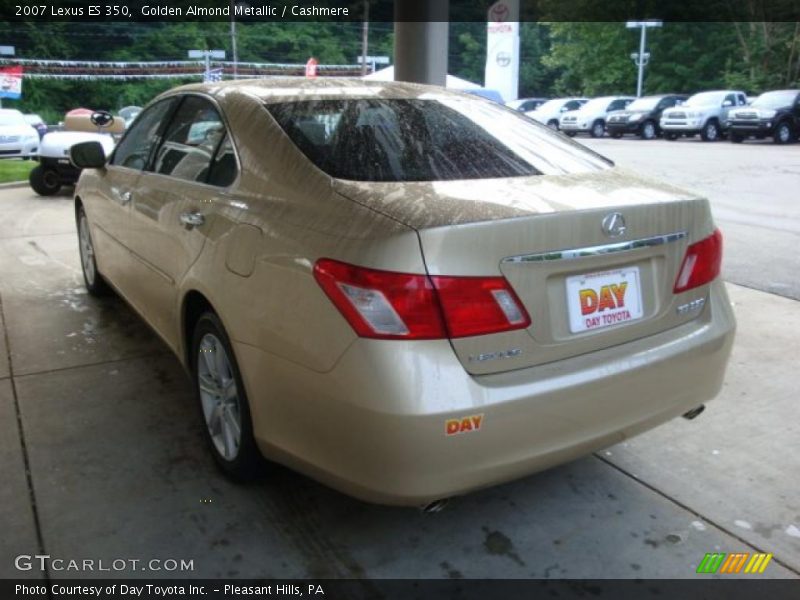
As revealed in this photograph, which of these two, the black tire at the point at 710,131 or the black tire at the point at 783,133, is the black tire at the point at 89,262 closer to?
the black tire at the point at 783,133

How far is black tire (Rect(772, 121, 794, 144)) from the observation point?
23.6 meters

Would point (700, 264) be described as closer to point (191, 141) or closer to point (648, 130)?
point (191, 141)

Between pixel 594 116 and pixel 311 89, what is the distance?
3058cm

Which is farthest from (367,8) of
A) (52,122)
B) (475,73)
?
(475,73)

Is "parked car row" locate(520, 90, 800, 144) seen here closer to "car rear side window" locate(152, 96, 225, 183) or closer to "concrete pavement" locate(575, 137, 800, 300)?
"concrete pavement" locate(575, 137, 800, 300)

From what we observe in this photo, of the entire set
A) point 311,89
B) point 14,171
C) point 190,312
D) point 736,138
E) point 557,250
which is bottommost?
point 14,171

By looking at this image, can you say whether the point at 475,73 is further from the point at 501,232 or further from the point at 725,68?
the point at 501,232

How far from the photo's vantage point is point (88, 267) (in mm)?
5441

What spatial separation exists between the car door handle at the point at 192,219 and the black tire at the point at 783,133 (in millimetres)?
24562

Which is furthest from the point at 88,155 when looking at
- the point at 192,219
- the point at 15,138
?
the point at 15,138

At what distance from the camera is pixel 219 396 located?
9.64 ft

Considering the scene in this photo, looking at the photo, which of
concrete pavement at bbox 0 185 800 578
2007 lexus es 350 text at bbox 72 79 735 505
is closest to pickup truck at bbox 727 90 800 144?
concrete pavement at bbox 0 185 800 578

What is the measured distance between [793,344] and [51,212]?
28.9ft

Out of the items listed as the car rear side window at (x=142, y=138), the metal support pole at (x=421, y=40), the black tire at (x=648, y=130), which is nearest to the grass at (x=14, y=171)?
the metal support pole at (x=421, y=40)
